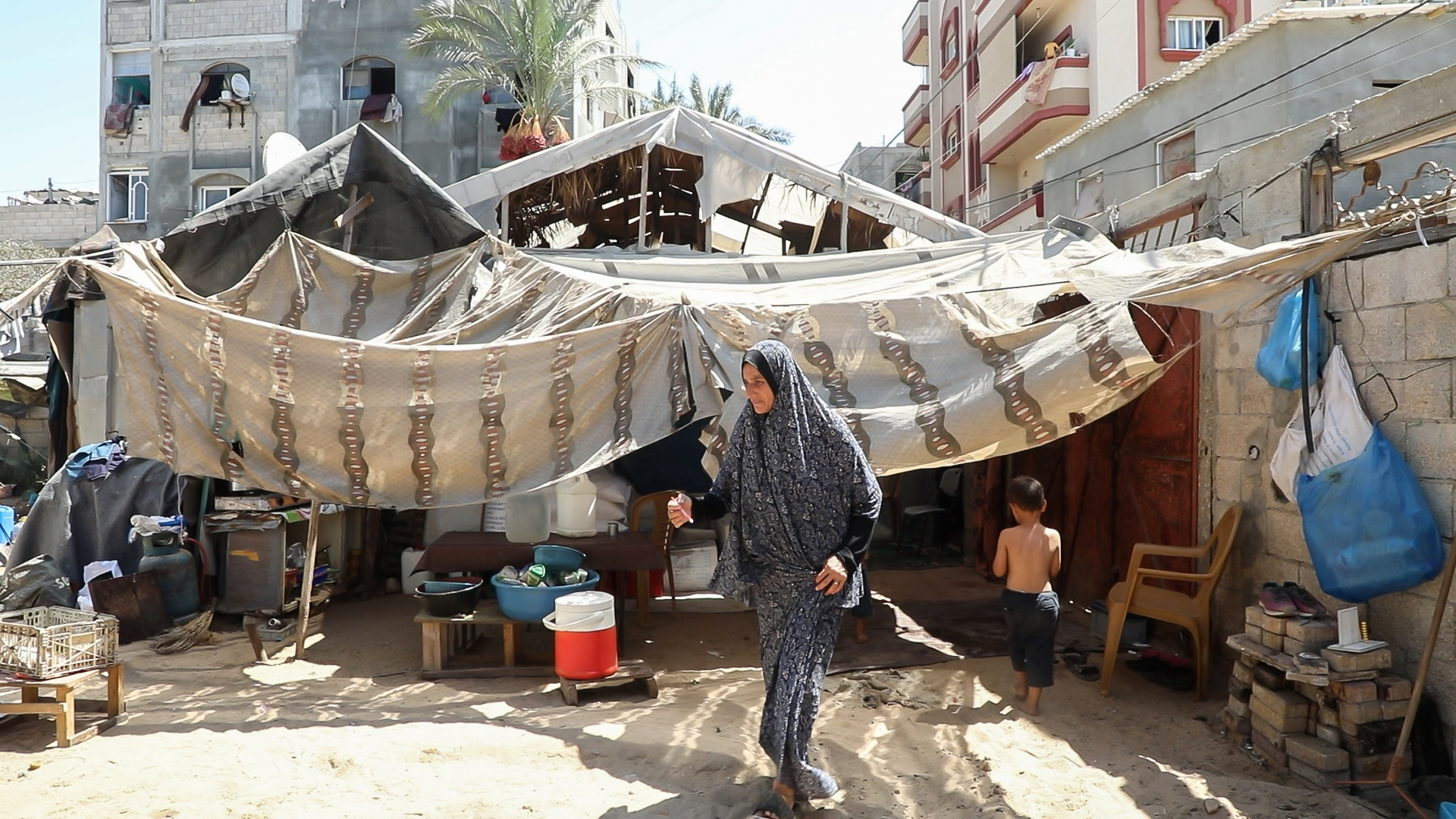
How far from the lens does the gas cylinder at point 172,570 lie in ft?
18.8

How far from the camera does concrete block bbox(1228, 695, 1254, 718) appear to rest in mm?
Answer: 3805

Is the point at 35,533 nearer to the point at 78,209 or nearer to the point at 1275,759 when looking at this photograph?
the point at 1275,759

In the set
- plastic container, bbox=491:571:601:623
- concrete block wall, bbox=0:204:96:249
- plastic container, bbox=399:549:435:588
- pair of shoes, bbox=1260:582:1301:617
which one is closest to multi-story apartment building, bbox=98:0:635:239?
concrete block wall, bbox=0:204:96:249

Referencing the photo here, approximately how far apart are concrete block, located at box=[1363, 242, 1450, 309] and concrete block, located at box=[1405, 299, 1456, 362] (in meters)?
0.04

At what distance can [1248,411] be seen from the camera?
177 inches

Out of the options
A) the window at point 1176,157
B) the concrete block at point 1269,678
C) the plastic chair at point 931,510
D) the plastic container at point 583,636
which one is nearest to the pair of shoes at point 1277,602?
the concrete block at point 1269,678

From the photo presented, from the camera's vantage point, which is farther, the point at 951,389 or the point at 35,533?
the point at 35,533

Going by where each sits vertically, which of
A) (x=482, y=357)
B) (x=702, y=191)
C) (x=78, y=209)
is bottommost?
(x=482, y=357)

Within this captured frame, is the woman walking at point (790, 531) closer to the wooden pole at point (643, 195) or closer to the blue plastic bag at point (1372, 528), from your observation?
the blue plastic bag at point (1372, 528)

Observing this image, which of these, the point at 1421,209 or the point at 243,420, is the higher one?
the point at 1421,209

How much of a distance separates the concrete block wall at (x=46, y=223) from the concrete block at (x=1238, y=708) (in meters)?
25.3

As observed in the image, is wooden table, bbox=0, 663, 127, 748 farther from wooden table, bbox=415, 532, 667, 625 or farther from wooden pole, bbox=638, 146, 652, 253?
wooden pole, bbox=638, 146, 652, 253

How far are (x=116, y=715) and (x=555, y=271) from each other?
9.54ft

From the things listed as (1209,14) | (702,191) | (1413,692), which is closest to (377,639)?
(702,191)
